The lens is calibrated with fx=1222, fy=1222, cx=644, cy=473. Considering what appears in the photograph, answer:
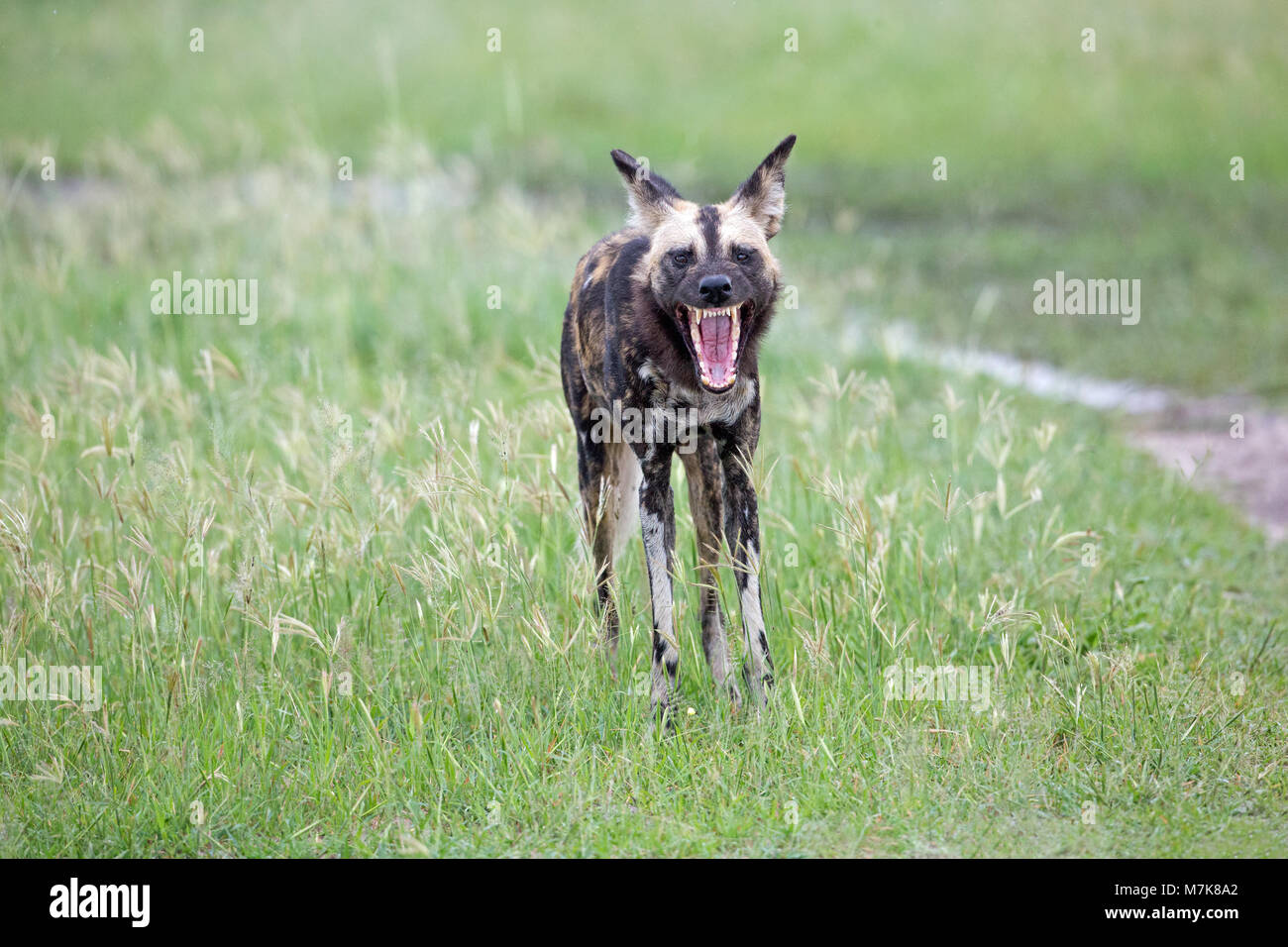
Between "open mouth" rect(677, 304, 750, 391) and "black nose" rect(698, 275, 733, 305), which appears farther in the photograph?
"open mouth" rect(677, 304, 750, 391)

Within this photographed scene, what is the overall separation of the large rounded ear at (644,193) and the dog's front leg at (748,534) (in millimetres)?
733

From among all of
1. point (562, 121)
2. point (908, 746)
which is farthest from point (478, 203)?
point (908, 746)

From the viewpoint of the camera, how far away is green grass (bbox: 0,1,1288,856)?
3807mm

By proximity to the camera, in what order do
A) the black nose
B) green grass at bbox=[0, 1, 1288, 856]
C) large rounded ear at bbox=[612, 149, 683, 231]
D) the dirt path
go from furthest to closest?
the dirt path, large rounded ear at bbox=[612, 149, 683, 231], green grass at bbox=[0, 1, 1288, 856], the black nose

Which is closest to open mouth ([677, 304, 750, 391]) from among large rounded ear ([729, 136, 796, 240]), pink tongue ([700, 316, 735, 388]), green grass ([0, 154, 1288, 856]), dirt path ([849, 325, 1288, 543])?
pink tongue ([700, 316, 735, 388])

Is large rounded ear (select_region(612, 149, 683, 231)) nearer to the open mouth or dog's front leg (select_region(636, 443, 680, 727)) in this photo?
the open mouth

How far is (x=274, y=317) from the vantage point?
8.04 meters

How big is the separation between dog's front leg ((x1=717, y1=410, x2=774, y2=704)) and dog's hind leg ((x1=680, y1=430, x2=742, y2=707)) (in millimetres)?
101

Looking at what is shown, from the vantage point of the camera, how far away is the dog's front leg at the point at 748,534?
4.05 meters

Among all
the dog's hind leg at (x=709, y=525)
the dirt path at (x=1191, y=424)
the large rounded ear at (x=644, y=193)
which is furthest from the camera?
the dirt path at (x=1191, y=424)

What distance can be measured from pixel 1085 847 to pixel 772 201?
7.35 feet

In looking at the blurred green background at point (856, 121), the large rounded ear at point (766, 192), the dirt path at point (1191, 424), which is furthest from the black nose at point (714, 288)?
the blurred green background at point (856, 121)

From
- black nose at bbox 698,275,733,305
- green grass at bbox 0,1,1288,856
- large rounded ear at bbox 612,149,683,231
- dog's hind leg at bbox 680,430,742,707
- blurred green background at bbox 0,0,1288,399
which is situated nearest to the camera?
black nose at bbox 698,275,733,305

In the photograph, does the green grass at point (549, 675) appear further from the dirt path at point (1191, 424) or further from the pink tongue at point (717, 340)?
the dirt path at point (1191, 424)
